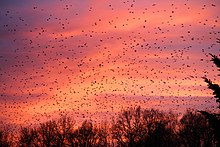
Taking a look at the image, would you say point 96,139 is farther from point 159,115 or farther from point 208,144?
point 208,144

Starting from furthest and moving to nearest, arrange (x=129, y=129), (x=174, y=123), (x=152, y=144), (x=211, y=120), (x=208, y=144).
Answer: (x=174, y=123)
(x=129, y=129)
(x=208, y=144)
(x=152, y=144)
(x=211, y=120)

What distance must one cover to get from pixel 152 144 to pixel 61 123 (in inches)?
2393

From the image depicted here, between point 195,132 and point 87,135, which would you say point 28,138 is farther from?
point 195,132

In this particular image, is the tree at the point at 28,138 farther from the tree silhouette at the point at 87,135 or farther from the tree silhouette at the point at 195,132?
the tree silhouette at the point at 195,132

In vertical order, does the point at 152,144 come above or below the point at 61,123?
below

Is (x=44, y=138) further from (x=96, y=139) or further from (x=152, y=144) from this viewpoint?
(x=152, y=144)

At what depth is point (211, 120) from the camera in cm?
1545

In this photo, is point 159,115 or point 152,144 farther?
point 159,115

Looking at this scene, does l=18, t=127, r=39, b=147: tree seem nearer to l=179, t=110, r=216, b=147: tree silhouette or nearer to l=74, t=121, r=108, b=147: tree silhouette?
l=74, t=121, r=108, b=147: tree silhouette

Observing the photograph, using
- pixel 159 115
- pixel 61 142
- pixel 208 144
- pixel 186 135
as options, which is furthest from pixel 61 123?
pixel 208 144

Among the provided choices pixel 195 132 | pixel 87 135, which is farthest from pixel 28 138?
pixel 195 132

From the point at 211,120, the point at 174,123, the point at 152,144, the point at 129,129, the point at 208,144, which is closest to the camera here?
the point at 211,120

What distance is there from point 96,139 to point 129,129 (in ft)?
41.6

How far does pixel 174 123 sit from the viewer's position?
97.4 meters
